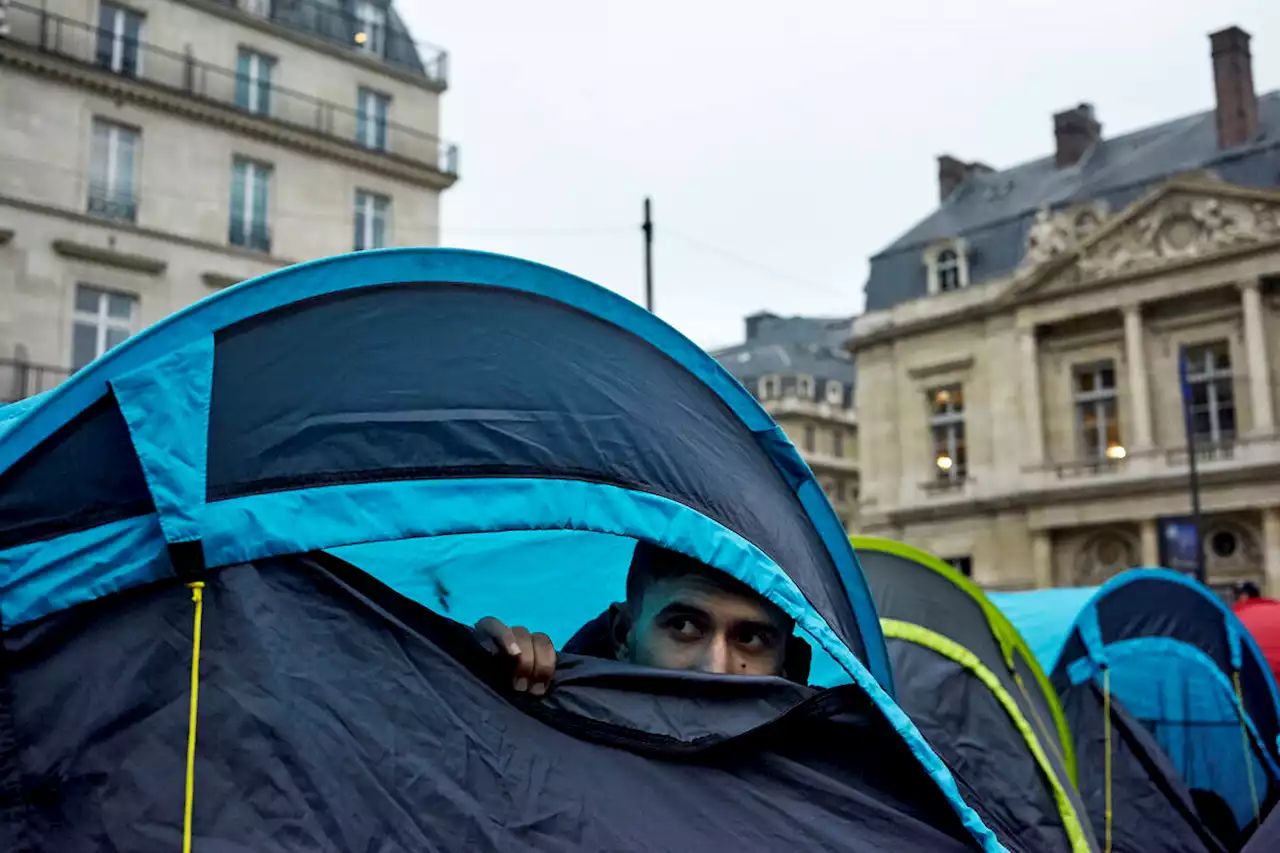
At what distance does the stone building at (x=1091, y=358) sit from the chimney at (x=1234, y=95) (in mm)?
48

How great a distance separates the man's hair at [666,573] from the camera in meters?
3.38

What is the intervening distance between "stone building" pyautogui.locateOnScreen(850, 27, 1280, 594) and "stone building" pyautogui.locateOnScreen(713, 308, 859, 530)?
18.8 meters

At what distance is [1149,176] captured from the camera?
2866 cm

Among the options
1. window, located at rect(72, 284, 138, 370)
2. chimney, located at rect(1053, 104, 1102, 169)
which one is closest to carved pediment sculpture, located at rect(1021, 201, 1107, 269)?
chimney, located at rect(1053, 104, 1102, 169)

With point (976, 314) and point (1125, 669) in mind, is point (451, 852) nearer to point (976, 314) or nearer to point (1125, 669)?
point (1125, 669)

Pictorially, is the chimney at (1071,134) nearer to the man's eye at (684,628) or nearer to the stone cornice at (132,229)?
the stone cornice at (132,229)

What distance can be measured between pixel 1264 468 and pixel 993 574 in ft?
22.1

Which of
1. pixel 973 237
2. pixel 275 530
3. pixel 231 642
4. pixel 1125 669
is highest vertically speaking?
pixel 973 237

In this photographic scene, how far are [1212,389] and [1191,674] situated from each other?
21044 millimetres

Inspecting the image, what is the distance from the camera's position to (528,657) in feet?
8.86

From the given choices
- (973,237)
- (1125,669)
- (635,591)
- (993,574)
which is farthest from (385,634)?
(973,237)

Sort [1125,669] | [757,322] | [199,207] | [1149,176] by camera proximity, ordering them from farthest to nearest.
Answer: [757,322]
[1149,176]
[199,207]
[1125,669]

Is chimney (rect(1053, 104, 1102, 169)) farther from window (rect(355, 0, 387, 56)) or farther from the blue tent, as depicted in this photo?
the blue tent

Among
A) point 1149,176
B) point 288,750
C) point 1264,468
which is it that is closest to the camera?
point 288,750
